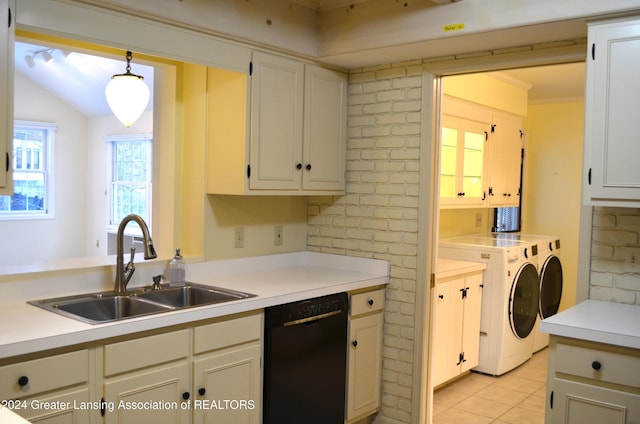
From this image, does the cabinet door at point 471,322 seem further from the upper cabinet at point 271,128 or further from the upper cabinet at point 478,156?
the upper cabinet at point 271,128

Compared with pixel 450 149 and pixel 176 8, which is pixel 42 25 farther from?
pixel 450 149

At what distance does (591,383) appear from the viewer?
231 centimetres

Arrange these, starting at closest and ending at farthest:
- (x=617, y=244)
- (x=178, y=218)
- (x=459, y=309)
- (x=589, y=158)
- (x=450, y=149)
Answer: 1. (x=589, y=158)
2. (x=617, y=244)
3. (x=178, y=218)
4. (x=459, y=309)
5. (x=450, y=149)

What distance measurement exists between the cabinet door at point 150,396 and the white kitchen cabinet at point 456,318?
198 cm

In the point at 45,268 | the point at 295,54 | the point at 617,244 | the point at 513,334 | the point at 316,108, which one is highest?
the point at 295,54

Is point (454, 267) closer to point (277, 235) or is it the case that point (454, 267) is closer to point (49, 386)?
point (277, 235)

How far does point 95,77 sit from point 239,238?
478 centimetres

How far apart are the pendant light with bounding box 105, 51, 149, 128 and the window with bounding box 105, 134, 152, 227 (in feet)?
13.8

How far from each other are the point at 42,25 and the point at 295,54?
139 centimetres

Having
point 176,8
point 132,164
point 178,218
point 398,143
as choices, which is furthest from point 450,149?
point 132,164

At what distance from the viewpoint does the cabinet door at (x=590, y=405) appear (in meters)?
2.23

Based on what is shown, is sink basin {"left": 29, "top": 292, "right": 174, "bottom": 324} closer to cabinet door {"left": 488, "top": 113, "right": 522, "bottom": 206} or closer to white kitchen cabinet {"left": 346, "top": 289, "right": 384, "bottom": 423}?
white kitchen cabinet {"left": 346, "top": 289, "right": 384, "bottom": 423}

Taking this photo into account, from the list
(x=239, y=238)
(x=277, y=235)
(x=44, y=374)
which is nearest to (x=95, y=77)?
(x=277, y=235)

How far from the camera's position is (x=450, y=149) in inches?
178
